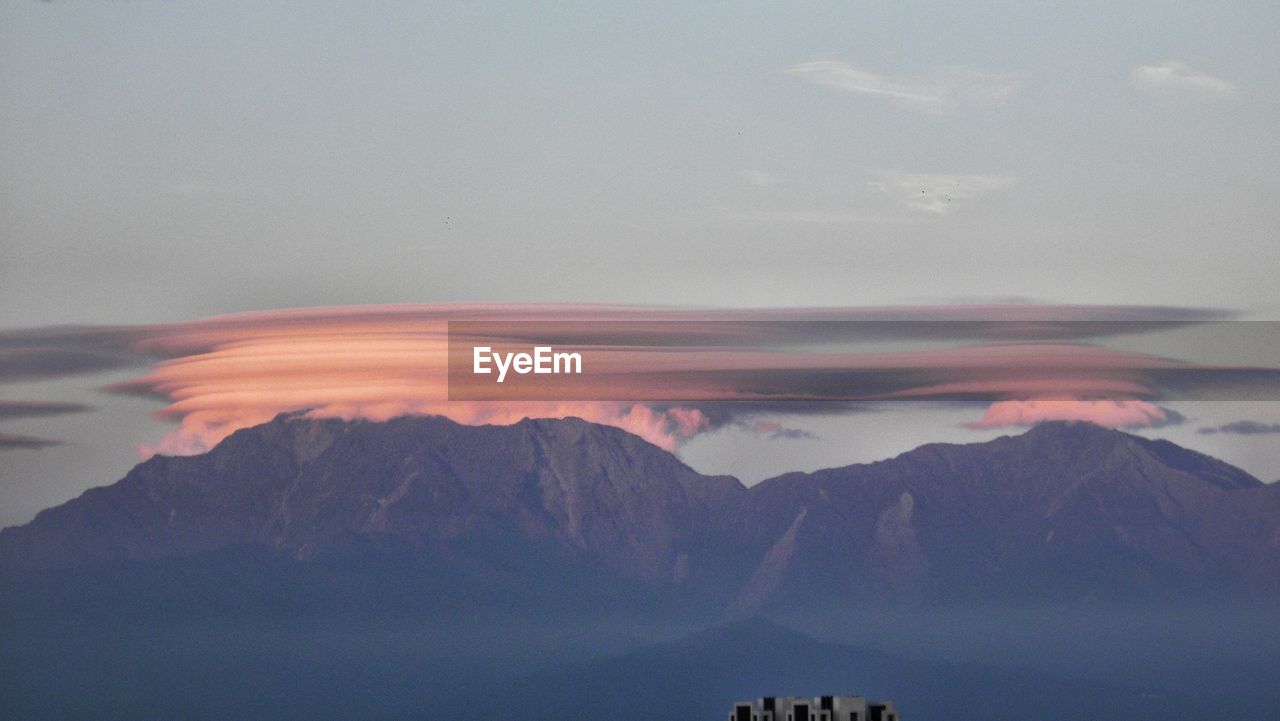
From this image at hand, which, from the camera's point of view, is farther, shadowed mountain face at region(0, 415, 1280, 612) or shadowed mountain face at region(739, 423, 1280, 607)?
shadowed mountain face at region(739, 423, 1280, 607)

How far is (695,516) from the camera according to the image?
1655 cm

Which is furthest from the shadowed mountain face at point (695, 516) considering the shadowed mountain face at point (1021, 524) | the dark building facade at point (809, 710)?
the dark building facade at point (809, 710)

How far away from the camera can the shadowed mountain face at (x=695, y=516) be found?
16234 mm

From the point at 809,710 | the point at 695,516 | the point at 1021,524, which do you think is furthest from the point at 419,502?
the point at 1021,524

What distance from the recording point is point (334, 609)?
1677cm

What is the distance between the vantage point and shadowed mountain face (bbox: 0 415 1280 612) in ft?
53.3

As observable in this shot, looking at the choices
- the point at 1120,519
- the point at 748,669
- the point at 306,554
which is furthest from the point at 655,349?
the point at 1120,519

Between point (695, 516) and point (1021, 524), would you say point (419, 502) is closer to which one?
point (695, 516)

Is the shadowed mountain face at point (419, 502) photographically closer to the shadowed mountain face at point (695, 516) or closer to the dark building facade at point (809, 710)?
the shadowed mountain face at point (695, 516)

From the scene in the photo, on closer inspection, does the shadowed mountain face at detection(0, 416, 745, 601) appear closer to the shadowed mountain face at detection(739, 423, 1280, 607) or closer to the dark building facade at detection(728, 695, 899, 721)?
the shadowed mountain face at detection(739, 423, 1280, 607)

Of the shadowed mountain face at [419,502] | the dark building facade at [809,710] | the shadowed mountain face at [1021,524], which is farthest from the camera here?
the shadowed mountain face at [1021,524]

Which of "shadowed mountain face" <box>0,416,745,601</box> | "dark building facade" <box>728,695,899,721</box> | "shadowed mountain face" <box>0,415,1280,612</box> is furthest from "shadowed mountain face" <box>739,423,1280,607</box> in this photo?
"dark building facade" <box>728,695,899,721</box>

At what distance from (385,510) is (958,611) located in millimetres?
6635

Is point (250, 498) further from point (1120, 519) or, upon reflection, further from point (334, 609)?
point (1120, 519)
